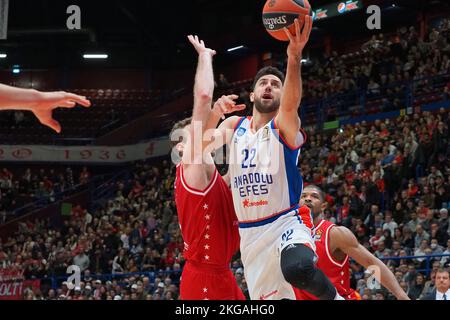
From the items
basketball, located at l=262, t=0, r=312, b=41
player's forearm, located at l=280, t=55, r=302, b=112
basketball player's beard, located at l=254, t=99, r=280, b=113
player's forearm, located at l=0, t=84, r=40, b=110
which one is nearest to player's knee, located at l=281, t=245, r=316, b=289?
player's forearm, located at l=280, t=55, r=302, b=112

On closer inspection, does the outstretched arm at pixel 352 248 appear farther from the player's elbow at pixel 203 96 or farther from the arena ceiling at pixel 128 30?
the arena ceiling at pixel 128 30

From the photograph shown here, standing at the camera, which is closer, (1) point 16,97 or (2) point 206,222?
(1) point 16,97

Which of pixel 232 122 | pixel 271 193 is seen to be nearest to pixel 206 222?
pixel 271 193

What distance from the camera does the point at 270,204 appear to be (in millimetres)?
5477

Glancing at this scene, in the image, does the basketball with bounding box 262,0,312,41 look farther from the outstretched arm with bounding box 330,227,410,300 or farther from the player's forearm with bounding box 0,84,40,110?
the player's forearm with bounding box 0,84,40,110

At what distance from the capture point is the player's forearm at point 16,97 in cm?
344

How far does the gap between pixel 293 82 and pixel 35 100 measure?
2.10 metres

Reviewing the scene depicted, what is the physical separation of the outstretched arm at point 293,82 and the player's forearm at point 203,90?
51 cm

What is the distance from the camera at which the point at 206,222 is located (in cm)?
557

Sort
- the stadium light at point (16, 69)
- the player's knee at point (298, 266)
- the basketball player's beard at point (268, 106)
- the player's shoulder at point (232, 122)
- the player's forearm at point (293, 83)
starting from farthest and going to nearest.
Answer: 1. the stadium light at point (16, 69)
2. the player's shoulder at point (232, 122)
3. the basketball player's beard at point (268, 106)
4. the player's forearm at point (293, 83)
5. the player's knee at point (298, 266)

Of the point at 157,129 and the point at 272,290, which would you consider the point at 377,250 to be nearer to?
the point at 272,290

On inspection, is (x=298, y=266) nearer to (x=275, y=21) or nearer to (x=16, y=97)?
(x=275, y=21)

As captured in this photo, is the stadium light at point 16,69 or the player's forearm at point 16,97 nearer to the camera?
the player's forearm at point 16,97

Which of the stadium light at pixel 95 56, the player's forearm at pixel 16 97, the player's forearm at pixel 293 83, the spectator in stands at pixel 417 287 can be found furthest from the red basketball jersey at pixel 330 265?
the stadium light at pixel 95 56
